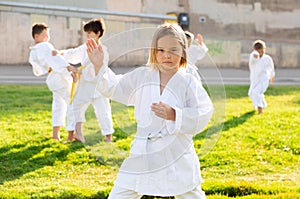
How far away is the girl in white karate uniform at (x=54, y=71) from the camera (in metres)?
7.40

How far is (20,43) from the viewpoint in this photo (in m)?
16.6

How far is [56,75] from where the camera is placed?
25.1 ft

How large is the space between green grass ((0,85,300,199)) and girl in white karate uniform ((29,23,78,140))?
277mm

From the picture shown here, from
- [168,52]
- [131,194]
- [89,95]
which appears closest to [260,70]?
[89,95]

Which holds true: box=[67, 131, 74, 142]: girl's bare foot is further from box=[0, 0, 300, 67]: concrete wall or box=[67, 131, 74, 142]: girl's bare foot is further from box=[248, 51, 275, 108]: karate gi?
box=[0, 0, 300, 67]: concrete wall

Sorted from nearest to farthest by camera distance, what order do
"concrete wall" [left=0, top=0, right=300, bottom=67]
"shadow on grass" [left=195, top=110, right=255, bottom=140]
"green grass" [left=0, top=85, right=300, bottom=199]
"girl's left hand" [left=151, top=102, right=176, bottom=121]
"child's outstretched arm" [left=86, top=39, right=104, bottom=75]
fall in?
"girl's left hand" [left=151, top=102, right=176, bottom=121]
"child's outstretched arm" [left=86, top=39, right=104, bottom=75]
"green grass" [left=0, top=85, right=300, bottom=199]
"shadow on grass" [left=195, top=110, right=255, bottom=140]
"concrete wall" [left=0, top=0, right=300, bottom=67]

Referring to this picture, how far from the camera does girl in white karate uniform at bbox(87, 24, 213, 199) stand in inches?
150

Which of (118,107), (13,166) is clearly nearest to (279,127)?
(13,166)

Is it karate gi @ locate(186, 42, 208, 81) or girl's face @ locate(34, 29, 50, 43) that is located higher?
girl's face @ locate(34, 29, 50, 43)

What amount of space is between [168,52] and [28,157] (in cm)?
328

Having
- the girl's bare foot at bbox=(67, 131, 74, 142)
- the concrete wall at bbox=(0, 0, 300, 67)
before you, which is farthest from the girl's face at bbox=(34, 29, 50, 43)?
the concrete wall at bbox=(0, 0, 300, 67)

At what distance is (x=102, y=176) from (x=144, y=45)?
2.33 meters

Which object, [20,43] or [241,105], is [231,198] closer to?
[241,105]

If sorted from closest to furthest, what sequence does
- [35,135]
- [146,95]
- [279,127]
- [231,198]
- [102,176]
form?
[146,95] < [231,198] < [102,176] < [35,135] < [279,127]
